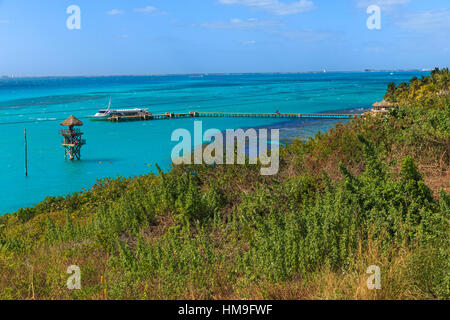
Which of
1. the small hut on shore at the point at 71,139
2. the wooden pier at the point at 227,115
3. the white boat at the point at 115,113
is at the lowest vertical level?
the small hut on shore at the point at 71,139

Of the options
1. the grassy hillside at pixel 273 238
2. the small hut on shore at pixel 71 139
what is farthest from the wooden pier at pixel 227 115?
the grassy hillside at pixel 273 238

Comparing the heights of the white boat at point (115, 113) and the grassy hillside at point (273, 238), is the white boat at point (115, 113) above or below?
above

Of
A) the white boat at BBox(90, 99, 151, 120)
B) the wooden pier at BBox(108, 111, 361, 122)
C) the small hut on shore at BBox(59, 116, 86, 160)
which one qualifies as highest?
the white boat at BBox(90, 99, 151, 120)

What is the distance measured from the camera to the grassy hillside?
4.02 meters

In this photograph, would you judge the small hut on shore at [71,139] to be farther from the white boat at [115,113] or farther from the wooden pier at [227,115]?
the white boat at [115,113]

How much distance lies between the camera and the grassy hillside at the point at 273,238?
4020mm

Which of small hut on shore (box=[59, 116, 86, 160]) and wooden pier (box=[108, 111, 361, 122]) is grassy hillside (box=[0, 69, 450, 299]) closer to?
small hut on shore (box=[59, 116, 86, 160])

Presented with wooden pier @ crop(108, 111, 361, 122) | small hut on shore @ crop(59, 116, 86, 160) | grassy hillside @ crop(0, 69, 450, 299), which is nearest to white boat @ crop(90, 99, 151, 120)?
wooden pier @ crop(108, 111, 361, 122)

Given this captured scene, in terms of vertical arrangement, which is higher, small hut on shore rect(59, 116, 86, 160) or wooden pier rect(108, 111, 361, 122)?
wooden pier rect(108, 111, 361, 122)

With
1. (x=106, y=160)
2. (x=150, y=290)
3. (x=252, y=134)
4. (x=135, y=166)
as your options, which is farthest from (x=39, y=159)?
(x=150, y=290)

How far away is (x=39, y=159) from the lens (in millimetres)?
34188

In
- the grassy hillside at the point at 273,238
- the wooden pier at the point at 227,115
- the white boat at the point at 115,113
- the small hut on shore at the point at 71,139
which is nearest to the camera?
the grassy hillside at the point at 273,238

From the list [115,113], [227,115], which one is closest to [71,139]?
[115,113]
